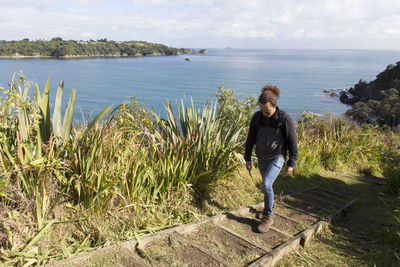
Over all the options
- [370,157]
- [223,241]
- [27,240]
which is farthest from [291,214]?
[370,157]

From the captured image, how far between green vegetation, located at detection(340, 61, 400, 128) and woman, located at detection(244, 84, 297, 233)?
72.9ft

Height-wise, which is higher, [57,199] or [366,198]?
[57,199]

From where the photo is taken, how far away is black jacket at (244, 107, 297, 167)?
3426 millimetres

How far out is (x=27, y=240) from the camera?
248 cm

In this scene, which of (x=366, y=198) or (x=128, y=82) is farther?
(x=128, y=82)

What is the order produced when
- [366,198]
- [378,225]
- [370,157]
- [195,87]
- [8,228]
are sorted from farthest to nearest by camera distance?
[195,87] < [370,157] < [366,198] < [378,225] < [8,228]

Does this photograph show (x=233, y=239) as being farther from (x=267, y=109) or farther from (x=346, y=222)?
(x=346, y=222)

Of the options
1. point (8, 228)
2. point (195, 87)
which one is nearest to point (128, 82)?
point (195, 87)

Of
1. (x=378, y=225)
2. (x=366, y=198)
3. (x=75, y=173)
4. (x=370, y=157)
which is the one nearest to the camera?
(x=75, y=173)

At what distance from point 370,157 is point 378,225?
4.26m

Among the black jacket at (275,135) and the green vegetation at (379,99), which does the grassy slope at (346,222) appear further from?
the green vegetation at (379,99)

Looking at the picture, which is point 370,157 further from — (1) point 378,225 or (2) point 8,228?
(2) point 8,228

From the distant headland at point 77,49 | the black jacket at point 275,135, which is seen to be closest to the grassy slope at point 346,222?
the black jacket at point 275,135

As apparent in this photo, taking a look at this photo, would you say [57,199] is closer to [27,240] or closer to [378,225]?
[27,240]
